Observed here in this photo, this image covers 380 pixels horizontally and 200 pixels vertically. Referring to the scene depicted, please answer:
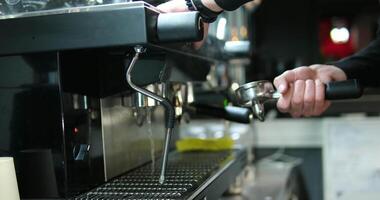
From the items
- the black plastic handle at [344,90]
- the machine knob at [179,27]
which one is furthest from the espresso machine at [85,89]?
the black plastic handle at [344,90]

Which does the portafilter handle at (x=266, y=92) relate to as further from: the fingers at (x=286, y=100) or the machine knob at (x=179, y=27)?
the machine knob at (x=179, y=27)

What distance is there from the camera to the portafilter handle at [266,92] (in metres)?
0.67

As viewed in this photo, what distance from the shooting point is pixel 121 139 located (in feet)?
2.63

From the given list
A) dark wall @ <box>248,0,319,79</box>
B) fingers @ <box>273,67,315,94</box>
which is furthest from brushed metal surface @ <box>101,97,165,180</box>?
dark wall @ <box>248,0,319,79</box>

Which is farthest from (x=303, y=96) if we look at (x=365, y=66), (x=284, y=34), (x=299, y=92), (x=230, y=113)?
(x=284, y=34)

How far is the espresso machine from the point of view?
56 centimetres

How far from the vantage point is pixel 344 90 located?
68 cm

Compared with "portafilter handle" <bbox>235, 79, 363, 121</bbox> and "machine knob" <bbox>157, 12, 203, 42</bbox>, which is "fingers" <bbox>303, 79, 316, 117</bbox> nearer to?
"portafilter handle" <bbox>235, 79, 363, 121</bbox>

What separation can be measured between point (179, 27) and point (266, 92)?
0.84 feet

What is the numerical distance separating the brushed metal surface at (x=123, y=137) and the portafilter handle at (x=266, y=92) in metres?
0.16

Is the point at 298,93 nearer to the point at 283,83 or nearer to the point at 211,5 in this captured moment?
the point at 283,83

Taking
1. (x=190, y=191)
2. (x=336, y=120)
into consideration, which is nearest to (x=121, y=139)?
(x=190, y=191)

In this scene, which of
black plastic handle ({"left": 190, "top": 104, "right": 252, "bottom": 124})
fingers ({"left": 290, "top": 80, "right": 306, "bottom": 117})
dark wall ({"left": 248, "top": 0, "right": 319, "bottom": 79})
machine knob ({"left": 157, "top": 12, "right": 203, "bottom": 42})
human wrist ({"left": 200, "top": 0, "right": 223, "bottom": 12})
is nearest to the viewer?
machine knob ({"left": 157, "top": 12, "right": 203, "bottom": 42})

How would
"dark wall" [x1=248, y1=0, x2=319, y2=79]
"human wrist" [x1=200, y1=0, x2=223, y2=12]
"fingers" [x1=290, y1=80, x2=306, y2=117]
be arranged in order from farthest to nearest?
1. "dark wall" [x1=248, y1=0, x2=319, y2=79]
2. "fingers" [x1=290, y1=80, x2=306, y2=117]
3. "human wrist" [x1=200, y1=0, x2=223, y2=12]
